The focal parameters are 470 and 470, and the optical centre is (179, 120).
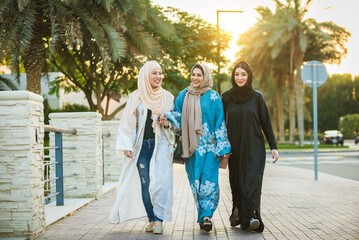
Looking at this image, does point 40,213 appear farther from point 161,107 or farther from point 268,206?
point 268,206

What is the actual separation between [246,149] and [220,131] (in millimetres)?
399

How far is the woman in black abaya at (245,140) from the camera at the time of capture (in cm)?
551

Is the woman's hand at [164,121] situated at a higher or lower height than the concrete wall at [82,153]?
higher

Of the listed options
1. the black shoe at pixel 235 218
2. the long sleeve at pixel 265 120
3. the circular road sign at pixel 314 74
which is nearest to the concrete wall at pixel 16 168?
the black shoe at pixel 235 218

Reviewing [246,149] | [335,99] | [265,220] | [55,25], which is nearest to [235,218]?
[265,220]

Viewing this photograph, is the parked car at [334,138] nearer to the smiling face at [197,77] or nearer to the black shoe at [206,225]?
the smiling face at [197,77]

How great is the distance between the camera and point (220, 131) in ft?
18.1

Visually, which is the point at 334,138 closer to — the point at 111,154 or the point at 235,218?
the point at 111,154

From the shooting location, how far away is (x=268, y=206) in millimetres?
7289

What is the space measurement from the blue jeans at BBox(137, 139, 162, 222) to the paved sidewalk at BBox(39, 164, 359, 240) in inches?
10.4

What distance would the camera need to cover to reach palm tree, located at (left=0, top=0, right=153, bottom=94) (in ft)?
44.8

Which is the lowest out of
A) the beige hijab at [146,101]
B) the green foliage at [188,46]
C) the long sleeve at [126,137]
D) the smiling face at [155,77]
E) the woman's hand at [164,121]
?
the long sleeve at [126,137]

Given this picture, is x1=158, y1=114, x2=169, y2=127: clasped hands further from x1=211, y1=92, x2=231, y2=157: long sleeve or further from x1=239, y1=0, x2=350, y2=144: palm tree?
x1=239, y1=0, x2=350, y2=144: palm tree

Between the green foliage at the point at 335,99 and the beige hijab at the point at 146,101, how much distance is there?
69.4 m
